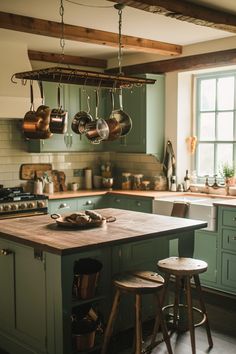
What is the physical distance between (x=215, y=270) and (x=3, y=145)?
9.46 feet

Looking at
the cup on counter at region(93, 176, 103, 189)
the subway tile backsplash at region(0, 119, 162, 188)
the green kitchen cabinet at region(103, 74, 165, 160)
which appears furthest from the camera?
the cup on counter at region(93, 176, 103, 189)

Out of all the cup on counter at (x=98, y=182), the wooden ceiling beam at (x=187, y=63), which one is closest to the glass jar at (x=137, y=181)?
the cup on counter at (x=98, y=182)

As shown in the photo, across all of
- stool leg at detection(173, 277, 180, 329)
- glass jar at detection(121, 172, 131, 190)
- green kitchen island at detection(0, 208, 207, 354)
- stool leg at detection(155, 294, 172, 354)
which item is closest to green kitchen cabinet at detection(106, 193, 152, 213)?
glass jar at detection(121, 172, 131, 190)

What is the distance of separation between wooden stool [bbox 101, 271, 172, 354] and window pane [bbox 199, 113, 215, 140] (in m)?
2.97

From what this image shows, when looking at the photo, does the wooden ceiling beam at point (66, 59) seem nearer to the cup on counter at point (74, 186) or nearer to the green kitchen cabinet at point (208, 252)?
the cup on counter at point (74, 186)

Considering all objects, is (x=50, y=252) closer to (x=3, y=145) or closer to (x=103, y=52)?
(x=3, y=145)

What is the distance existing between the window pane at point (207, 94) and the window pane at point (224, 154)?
1.64ft

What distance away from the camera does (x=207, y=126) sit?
19.8 ft

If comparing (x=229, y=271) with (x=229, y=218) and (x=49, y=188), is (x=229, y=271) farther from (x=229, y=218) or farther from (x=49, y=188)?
(x=49, y=188)

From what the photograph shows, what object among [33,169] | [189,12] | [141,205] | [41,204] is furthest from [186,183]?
[189,12]

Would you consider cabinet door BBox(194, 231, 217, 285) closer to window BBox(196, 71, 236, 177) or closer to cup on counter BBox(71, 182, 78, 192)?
window BBox(196, 71, 236, 177)

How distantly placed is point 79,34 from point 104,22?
1.06 ft

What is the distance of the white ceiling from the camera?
3.96 metres

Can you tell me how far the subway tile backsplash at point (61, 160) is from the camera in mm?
5879
